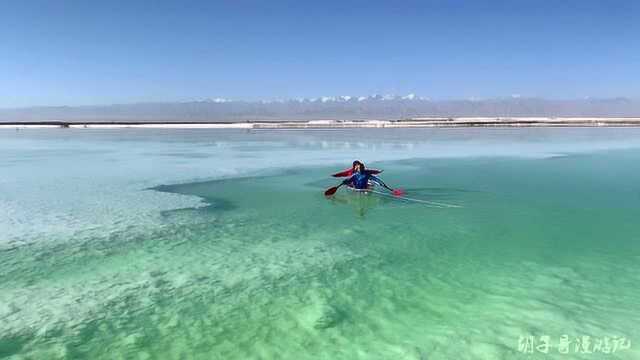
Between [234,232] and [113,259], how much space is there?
3.06 metres

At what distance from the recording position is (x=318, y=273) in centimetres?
980

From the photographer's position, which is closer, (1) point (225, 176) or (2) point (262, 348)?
(2) point (262, 348)

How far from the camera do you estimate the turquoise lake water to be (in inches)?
273

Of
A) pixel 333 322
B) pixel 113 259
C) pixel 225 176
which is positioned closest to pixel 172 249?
pixel 113 259

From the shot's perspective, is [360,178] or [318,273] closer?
[318,273]

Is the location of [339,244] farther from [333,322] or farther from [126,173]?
[126,173]

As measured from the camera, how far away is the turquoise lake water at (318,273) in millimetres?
6934

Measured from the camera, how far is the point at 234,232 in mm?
12859

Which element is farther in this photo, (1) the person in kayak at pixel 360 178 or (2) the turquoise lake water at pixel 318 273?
(1) the person in kayak at pixel 360 178

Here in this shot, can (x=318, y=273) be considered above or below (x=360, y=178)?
below

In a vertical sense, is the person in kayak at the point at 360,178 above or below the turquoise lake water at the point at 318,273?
above

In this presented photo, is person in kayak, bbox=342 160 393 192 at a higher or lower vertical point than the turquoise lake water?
higher

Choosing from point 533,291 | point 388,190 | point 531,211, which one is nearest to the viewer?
point 533,291

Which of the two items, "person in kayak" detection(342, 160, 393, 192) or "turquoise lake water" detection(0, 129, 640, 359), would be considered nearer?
"turquoise lake water" detection(0, 129, 640, 359)
